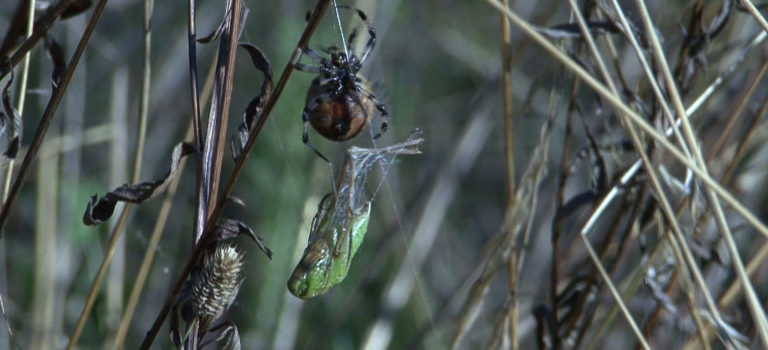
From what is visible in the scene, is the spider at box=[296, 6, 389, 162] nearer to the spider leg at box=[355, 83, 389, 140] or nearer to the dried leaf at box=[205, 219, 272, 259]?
the spider leg at box=[355, 83, 389, 140]

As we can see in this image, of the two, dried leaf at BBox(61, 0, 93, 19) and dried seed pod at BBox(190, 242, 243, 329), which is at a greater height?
dried leaf at BBox(61, 0, 93, 19)

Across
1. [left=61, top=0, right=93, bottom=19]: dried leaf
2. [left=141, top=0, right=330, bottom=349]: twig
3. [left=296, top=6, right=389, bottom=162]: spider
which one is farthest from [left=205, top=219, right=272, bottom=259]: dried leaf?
[left=61, top=0, right=93, bottom=19]: dried leaf

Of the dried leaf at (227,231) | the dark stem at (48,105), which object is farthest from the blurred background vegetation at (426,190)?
the dark stem at (48,105)

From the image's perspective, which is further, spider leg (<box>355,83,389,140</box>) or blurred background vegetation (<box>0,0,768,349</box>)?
blurred background vegetation (<box>0,0,768,349</box>)

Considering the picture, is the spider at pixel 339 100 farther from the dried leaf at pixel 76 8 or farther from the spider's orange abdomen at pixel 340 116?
the dried leaf at pixel 76 8

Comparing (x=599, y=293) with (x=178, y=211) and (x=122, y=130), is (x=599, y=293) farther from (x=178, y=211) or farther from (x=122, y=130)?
(x=178, y=211)

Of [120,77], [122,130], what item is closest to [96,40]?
[120,77]

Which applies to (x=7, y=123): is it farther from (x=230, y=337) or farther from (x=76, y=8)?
(x=230, y=337)

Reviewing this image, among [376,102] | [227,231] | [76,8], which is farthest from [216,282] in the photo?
[76,8]
